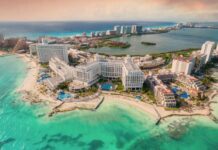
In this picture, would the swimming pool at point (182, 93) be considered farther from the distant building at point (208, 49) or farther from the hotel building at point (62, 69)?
the hotel building at point (62, 69)

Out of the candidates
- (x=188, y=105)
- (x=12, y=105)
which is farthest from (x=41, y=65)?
(x=188, y=105)

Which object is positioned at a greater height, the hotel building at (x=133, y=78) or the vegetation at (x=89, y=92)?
the hotel building at (x=133, y=78)

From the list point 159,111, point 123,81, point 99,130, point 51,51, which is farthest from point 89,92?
point 51,51

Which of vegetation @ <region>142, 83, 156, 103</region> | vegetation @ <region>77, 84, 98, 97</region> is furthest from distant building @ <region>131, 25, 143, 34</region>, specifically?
vegetation @ <region>77, 84, 98, 97</region>

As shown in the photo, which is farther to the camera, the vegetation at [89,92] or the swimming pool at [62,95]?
the vegetation at [89,92]

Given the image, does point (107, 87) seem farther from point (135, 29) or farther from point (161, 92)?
point (135, 29)

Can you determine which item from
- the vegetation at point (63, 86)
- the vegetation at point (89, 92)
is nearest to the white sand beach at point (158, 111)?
the vegetation at point (89, 92)

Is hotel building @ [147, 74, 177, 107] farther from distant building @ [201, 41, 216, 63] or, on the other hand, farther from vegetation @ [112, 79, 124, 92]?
distant building @ [201, 41, 216, 63]

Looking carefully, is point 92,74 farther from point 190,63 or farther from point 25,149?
point 190,63
